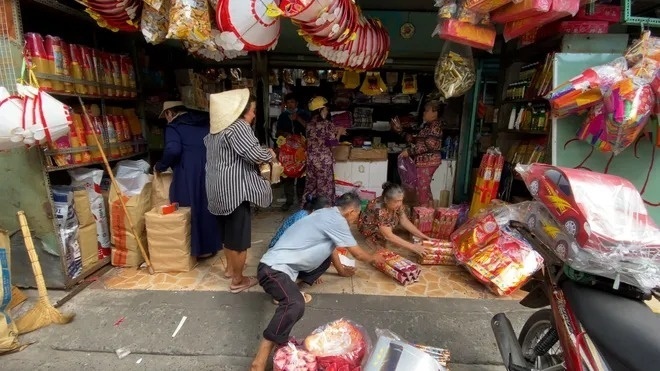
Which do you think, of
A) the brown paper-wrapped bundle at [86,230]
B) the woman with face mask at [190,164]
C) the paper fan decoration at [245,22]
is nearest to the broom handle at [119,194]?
the brown paper-wrapped bundle at [86,230]

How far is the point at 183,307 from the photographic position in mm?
2984

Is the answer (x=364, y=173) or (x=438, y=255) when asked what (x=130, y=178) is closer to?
(x=364, y=173)

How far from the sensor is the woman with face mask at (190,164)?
3.47 metres

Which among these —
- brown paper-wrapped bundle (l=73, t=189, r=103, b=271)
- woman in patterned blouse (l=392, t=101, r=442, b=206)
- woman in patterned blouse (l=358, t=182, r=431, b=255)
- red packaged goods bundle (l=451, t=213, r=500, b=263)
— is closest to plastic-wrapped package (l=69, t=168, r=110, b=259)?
brown paper-wrapped bundle (l=73, t=189, r=103, b=271)

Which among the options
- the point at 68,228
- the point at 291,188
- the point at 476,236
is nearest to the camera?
the point at 68,228

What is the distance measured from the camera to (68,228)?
3.16 metres

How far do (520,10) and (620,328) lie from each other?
7.04 ft

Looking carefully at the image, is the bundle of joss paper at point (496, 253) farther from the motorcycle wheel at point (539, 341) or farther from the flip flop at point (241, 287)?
the flip flop at point (241, 287)

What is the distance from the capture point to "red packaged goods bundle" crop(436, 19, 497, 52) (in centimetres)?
286

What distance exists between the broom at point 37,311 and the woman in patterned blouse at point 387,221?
2.92m

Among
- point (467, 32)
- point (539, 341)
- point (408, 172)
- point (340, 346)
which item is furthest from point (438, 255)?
point (467, 32)

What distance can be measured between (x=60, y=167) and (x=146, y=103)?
5.42 feet

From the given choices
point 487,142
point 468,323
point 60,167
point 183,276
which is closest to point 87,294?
point 183,276

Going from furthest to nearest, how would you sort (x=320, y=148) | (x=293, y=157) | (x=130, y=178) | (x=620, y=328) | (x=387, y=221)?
(x=293, y=157)
(x=320, y=148)
(x=387, y=221)
(x=130, y=178)
(x=620, y=328)
